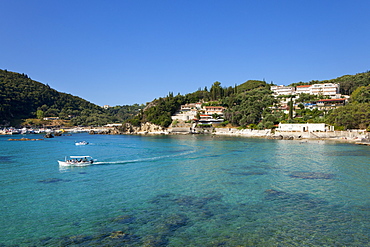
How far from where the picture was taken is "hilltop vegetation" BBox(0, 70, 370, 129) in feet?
246

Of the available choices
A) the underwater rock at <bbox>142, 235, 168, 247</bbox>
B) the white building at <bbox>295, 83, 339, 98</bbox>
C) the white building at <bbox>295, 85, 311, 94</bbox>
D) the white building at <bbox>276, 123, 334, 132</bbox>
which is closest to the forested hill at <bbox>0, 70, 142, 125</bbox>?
the white building at <bbox>295, 85, 311, 94</bbox>

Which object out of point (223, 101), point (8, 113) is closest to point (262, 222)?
point (223, 101)

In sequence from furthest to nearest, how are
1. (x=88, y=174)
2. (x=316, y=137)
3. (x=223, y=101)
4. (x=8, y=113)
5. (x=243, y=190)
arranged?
(x=8, y=113) < (x=223, y=101) < (x=316, y=137) < (x=88, y=174) < (x=243, y=190)

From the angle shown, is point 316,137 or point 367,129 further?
point 316,137

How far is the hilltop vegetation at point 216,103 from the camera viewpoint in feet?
246

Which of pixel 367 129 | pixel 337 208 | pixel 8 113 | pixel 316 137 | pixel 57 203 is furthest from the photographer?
pixel 8 113

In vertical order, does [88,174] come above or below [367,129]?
below

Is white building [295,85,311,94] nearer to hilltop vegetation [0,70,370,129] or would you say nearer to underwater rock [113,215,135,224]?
hilltop vegetation [0,70,370,129]

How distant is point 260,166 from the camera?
1219 inches

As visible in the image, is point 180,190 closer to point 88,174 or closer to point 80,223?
point 80,223

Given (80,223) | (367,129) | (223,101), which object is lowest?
(80,223)

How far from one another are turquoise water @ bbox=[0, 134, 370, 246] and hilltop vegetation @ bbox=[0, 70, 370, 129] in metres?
Answer: 47.3

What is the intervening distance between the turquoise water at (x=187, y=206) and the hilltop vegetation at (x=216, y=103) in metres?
47.3

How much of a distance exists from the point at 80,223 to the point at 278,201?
12360 mm
